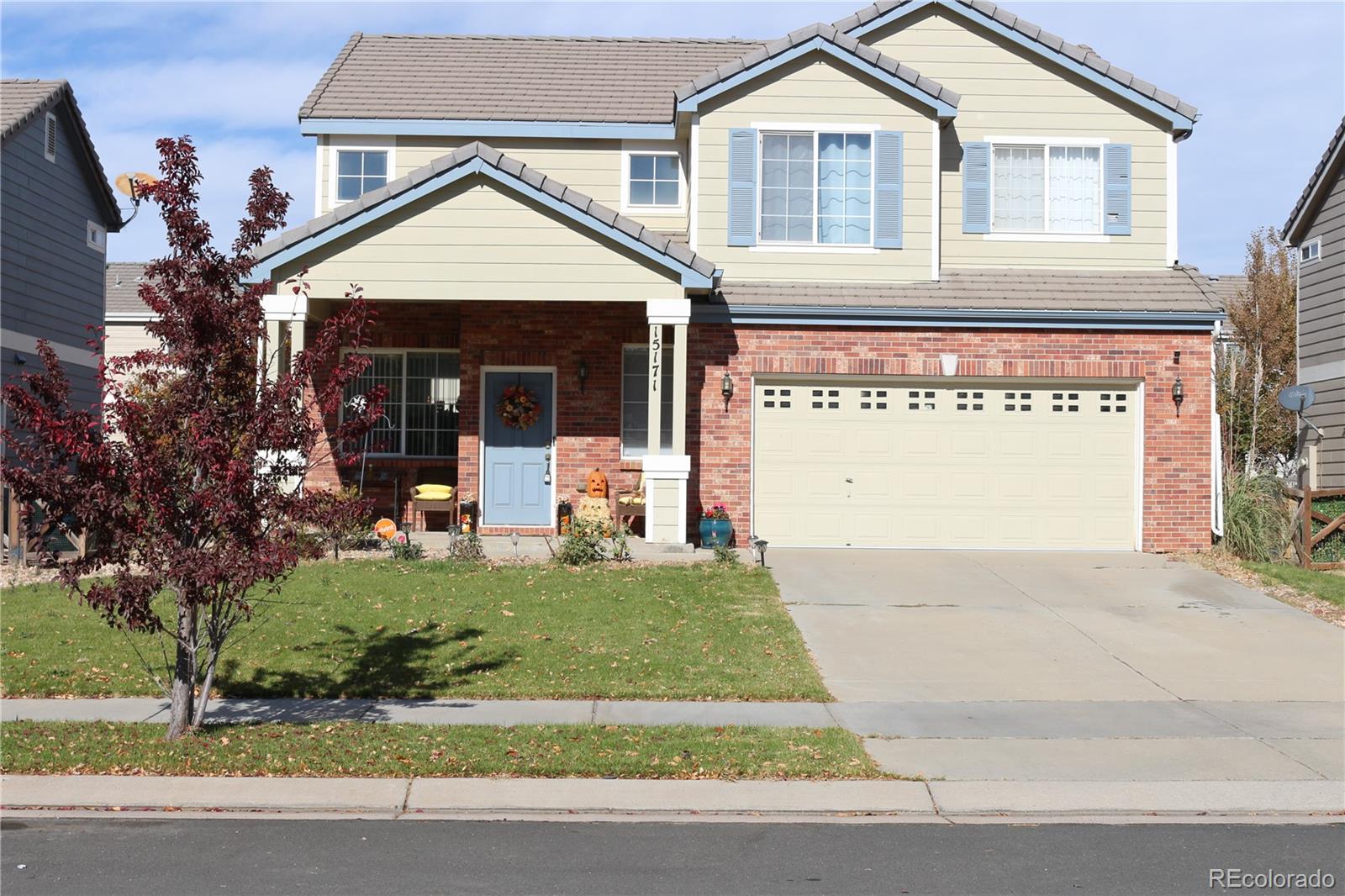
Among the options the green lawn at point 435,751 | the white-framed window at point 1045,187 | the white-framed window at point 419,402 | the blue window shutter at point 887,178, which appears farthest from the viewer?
the white-framed window at point 419,402

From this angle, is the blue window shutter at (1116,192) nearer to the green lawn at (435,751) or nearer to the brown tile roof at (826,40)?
the brown tile roof at (826,40)

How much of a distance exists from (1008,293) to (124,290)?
26423 mm

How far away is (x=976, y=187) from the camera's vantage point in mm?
17672

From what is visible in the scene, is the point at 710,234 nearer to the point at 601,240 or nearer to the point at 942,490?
the point at 601,240

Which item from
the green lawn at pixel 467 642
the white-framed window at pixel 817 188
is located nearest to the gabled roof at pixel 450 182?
the white-framed window at pixel 817 188

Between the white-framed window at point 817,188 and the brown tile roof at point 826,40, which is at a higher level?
the brown tile roof at point 826,40

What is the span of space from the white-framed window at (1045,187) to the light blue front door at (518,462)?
7022 mm

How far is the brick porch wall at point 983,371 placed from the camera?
1670cm

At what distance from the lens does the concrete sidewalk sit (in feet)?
23.2

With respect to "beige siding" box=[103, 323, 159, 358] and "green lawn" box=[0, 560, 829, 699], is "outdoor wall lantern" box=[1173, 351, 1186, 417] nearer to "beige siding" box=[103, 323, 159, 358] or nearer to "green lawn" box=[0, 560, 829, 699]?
"green lawn" box=[0, 560, 829, 699]

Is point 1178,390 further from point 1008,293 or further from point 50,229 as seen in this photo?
point 50,229

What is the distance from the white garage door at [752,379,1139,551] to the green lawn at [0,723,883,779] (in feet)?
27.8

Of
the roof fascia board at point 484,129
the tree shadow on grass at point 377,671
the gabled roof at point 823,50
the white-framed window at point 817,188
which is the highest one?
the gabled roof at point 823,50

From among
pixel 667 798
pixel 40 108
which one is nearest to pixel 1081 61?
pixel 667 798
